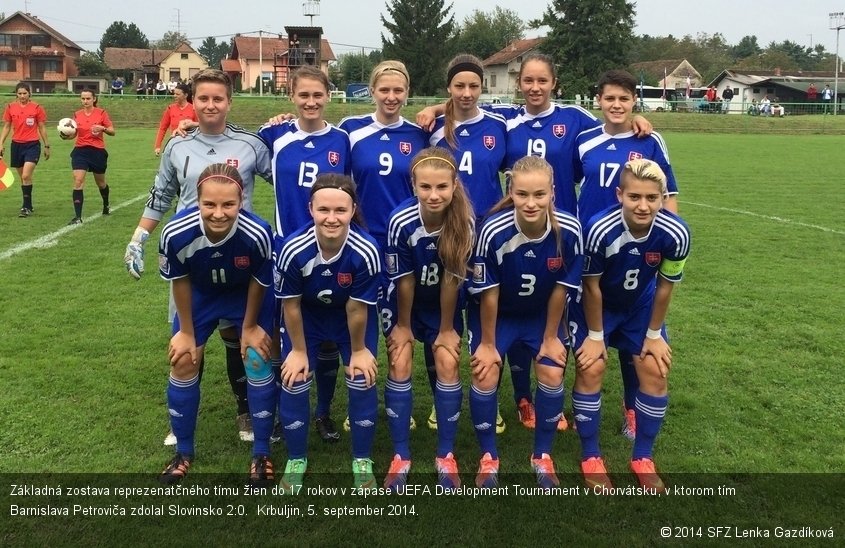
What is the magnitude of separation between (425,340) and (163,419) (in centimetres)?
169

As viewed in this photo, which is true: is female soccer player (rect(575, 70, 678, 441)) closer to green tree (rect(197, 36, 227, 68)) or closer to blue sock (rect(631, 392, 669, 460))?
blue sock (rect(631, 392, 669, 460))

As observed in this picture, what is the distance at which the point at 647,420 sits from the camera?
342 cm

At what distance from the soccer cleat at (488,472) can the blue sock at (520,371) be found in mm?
865

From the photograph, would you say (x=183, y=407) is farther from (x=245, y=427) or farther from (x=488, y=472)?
(x=488, y=472)

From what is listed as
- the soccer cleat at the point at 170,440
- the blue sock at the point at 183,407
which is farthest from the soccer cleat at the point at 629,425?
the soccer cleat at the point at 170,440

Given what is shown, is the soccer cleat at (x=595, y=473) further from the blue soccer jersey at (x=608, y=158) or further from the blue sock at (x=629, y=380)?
the blue soccer jersey at (x=608, y=158)

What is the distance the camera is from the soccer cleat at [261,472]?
11.0 ft

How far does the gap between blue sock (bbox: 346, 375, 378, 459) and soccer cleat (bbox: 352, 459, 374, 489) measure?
0.11ft

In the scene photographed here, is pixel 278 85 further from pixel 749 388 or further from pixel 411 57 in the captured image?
pixel 749 388

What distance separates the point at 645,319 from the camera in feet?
11.6

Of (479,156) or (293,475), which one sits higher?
(479,156)

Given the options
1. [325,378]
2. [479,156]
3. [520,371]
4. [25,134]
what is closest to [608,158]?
[479,156]

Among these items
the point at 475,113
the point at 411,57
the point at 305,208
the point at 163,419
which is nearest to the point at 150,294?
the point at 163,419

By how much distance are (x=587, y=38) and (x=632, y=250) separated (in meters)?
49.6
